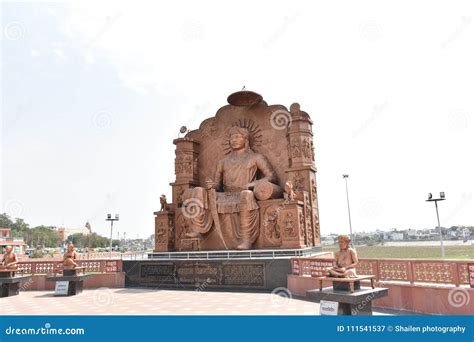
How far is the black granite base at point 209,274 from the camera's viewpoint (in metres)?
7.83

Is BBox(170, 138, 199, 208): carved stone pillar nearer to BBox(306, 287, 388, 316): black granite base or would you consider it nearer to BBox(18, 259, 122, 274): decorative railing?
BBox(18, 259, 122, 274): decorative railing

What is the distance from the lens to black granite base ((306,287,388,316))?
416 centimetres

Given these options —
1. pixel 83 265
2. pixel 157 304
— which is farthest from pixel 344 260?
pixel 83 265

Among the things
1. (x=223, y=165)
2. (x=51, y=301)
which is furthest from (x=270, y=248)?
(x=51, y=301)

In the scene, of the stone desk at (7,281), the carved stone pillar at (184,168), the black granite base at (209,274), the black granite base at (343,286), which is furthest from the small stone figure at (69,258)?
the black granite base at (343,286)

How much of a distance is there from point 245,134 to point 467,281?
6766 millimetres

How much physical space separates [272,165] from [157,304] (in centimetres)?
526

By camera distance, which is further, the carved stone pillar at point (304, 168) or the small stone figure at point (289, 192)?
the carved stone pillar at point (304, 168)

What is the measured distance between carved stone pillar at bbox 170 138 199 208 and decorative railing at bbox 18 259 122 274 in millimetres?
2535

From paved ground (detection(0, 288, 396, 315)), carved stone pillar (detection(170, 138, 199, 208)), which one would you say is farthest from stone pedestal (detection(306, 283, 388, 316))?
carved stone pillar (detection(170, 138, 199, 208))

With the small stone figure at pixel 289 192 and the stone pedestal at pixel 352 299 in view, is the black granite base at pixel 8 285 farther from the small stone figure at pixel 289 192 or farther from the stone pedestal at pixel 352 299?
the stone pedestal at pixel 352 299

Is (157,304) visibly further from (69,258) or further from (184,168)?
(184,168)

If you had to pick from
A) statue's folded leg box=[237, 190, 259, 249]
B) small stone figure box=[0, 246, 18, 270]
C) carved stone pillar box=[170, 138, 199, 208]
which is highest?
carved stone pillar box=[170, 138, 199, 208]

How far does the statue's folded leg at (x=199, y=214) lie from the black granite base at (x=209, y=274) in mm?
1096
